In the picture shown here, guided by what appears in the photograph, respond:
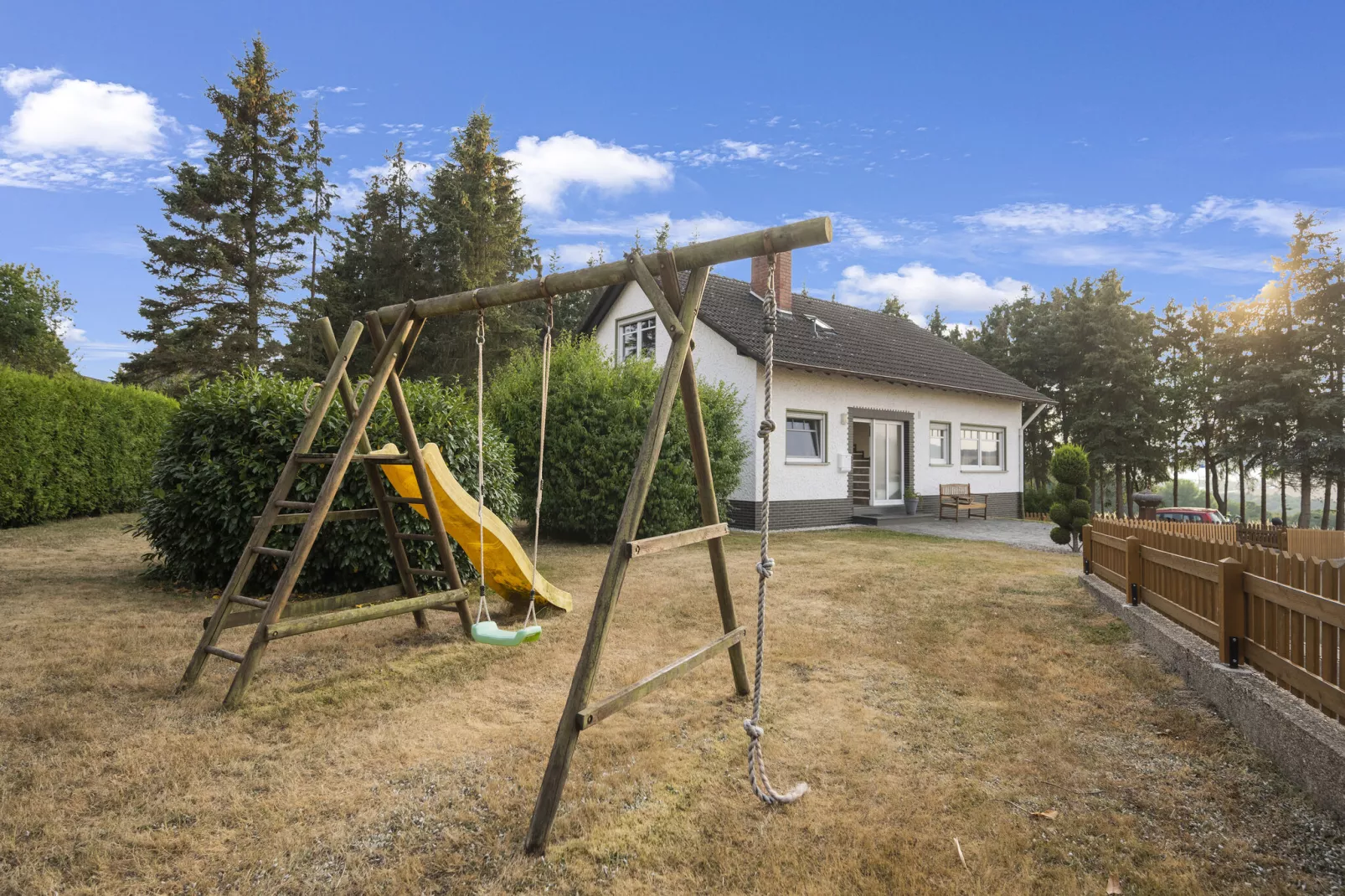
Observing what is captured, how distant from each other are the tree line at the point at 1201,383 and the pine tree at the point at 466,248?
24.7 m

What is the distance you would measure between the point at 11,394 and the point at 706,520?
14226 millimetres

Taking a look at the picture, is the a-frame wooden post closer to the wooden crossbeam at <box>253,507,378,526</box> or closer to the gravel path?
the wooden crossbeam at <box>253,507,378,526</box>

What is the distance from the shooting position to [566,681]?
4.73m

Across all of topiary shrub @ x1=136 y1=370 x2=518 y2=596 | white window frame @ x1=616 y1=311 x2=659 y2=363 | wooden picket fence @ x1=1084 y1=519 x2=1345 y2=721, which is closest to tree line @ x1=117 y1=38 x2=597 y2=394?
white window frame @ x1=616 y1=311 x2=659 y2=363

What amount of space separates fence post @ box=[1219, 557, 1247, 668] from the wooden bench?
14874 millimetres

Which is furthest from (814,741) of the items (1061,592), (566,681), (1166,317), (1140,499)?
(1166,317)

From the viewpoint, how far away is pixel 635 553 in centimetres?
312

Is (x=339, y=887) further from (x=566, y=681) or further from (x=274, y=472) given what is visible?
(x=274, y=472)

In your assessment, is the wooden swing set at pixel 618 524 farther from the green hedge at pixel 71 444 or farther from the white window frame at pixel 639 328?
the white window frame at pixel 639 328

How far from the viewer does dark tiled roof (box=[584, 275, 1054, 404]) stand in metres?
16.3

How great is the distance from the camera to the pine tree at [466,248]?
87.9 feet

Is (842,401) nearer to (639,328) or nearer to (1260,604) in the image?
(639,328)

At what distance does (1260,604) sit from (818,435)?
13037 millimetres

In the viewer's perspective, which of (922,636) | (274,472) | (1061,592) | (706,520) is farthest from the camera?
(1061,592)
